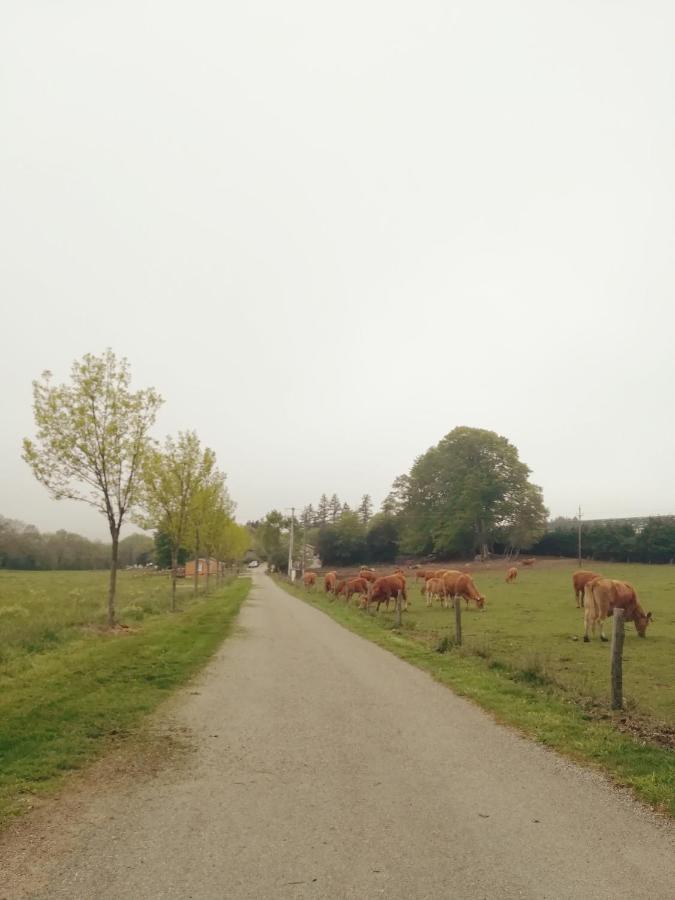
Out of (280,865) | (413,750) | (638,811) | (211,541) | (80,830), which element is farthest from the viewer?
(211,541)

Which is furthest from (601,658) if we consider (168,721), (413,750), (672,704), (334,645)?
(168,721)

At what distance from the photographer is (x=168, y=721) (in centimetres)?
832

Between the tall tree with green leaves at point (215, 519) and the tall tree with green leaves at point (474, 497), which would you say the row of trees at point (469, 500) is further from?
the tall tree with green leaves at point (215, 519)

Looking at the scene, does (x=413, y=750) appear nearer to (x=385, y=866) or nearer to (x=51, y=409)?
(x=385, y=866)

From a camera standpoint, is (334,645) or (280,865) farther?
(334,645)

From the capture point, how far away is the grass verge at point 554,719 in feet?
20.9

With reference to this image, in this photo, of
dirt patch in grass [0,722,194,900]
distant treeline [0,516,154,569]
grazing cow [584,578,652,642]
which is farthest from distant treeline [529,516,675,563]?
distant treeline [0,516,154,569]

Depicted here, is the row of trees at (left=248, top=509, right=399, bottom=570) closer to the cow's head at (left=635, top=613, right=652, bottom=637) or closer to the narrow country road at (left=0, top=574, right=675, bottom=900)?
the cow's head at (left=635, top=613, right=652, bottom=637)

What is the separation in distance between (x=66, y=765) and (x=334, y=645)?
10.9m

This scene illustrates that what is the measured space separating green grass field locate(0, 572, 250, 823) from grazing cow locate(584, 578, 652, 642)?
11072 mm

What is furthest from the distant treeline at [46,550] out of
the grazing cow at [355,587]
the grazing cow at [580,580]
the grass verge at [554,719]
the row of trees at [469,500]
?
the grass verge at [554,719]

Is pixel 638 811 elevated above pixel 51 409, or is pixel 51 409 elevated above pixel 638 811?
pixel 51 409

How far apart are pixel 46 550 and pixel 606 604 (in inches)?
4245

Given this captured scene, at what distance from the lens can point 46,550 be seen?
10644cm
